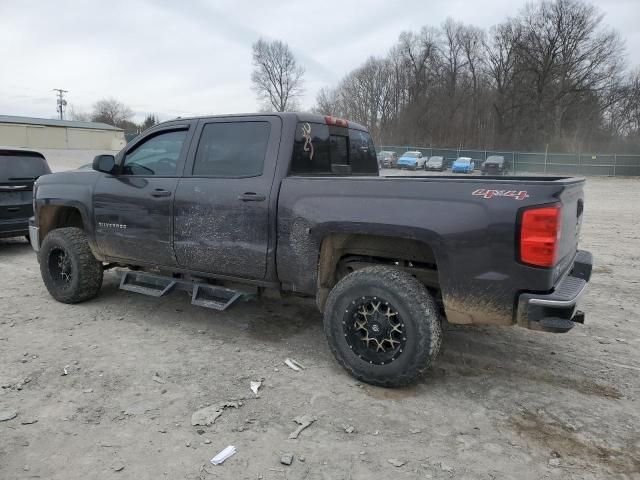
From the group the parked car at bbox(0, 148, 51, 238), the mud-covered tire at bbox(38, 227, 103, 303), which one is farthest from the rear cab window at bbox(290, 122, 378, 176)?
the parked car at bbox(0, 148, 51, 238)

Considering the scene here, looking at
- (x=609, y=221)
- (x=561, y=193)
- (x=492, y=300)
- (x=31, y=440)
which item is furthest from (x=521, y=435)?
(x=609, y=221)

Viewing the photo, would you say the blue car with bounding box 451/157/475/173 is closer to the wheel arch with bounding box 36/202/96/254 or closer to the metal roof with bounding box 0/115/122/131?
the wheel arch with bounding box 36/202/96/254

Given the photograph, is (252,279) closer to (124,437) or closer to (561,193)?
(124,437)

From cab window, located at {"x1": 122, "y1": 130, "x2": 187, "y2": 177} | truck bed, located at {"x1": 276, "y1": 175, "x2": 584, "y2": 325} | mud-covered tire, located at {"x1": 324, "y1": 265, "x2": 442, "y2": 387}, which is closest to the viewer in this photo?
truck bed, located at {"x1": 276, "y1": 175, "x2": 584, "y2": 325}

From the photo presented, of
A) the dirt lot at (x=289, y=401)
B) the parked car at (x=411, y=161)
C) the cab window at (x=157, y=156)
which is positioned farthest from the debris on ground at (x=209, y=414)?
the parked car at (x=411, y=161)

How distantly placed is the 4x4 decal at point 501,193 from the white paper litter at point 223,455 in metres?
2.12

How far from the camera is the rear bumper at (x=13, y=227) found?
7.71 metres

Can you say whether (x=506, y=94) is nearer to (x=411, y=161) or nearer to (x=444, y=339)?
(x=411, y=161)

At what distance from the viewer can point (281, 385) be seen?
11.6 feet

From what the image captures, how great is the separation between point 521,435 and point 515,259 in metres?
1.06

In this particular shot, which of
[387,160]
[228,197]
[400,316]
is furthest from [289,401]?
[387,160]

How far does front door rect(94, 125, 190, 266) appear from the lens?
4.49m

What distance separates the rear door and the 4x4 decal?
163 cm

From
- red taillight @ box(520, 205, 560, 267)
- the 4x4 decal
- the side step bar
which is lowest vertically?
the side step bar
